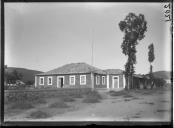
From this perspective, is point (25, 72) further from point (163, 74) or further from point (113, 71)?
point (163, 74)

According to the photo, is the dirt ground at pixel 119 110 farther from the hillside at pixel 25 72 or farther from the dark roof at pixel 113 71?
the hillside at pixel 25 72

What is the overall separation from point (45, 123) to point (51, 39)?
1457 millimetres

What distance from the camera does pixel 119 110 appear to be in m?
5.37

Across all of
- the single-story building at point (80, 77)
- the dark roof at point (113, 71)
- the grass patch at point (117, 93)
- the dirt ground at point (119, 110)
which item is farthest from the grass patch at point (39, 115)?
the dark roof at point (113, 71)

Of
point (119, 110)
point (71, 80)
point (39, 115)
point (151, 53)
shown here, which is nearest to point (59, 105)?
point (39, 115)

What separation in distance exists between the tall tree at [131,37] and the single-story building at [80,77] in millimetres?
142

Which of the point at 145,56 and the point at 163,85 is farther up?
the point at 145,56

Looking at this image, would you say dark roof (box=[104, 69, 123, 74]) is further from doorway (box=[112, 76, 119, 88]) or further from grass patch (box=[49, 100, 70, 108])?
grass patch (box=[49, 100, 70, 108])

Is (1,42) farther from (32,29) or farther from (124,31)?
(124,31)

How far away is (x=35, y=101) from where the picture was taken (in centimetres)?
541

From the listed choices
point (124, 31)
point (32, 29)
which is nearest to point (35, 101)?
point (32, 29)

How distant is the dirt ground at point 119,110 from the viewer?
532cm

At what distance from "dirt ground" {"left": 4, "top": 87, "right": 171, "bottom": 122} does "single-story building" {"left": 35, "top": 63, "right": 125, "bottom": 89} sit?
0.21 m

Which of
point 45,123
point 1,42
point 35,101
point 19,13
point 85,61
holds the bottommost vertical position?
point 45,123
